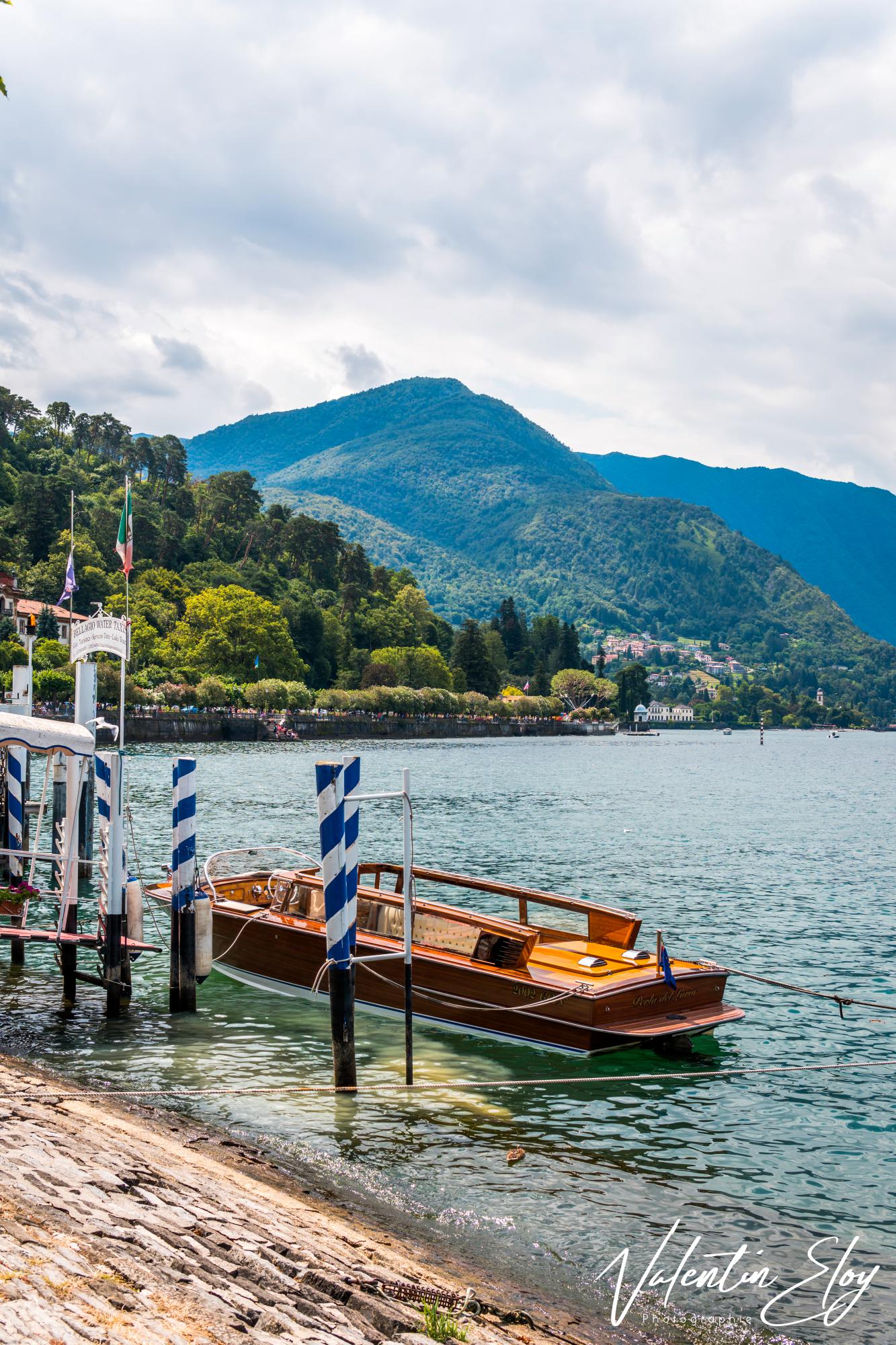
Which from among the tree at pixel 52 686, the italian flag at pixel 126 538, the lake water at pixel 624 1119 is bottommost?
the lake water at pixel 624 1119

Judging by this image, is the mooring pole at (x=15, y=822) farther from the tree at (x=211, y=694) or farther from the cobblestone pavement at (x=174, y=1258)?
the tree at (x=211, y=694)

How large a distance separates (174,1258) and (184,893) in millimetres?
9506

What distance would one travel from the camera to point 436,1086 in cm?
1445

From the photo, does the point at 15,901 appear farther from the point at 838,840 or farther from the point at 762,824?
the point at 762,824

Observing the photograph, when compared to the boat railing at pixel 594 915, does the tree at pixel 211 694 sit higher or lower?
higher

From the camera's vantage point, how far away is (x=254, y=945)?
63.1ft

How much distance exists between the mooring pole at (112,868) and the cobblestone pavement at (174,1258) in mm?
5611

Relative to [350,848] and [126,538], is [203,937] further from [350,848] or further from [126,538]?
[126,538]

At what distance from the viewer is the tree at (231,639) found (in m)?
163

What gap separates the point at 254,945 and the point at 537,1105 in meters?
6.87

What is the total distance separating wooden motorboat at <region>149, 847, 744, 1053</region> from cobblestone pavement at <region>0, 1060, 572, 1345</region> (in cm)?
571

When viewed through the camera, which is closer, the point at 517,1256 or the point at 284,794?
the point at 517,1256

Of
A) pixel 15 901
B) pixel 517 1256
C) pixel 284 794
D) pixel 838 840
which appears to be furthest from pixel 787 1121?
pixel 284 794
